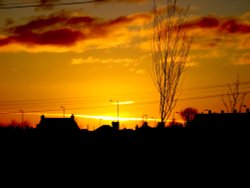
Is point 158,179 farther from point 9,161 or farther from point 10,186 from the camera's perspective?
point 9,161

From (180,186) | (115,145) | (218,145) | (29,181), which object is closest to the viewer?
(180,186)

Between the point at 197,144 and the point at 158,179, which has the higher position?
the point at 197,144

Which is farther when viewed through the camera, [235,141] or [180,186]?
[235,141]

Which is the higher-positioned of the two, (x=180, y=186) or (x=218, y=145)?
(x=218, y=145)

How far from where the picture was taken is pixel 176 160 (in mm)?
19938

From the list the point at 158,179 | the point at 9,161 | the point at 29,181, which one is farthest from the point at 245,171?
the point at 9,161

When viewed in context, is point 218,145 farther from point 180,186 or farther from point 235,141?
point 180,186

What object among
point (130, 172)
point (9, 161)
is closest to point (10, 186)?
point (9, 161)

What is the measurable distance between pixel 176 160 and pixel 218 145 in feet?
8.37

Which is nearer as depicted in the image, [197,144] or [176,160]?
[176,160]

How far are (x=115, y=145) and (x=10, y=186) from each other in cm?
667

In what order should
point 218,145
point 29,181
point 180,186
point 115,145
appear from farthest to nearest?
1. point 115,145
2. point 218,145
3. point 29,181
4. point 180,186

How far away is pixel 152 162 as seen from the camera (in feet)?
65.9

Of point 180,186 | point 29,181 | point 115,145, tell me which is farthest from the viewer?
point 115,145
